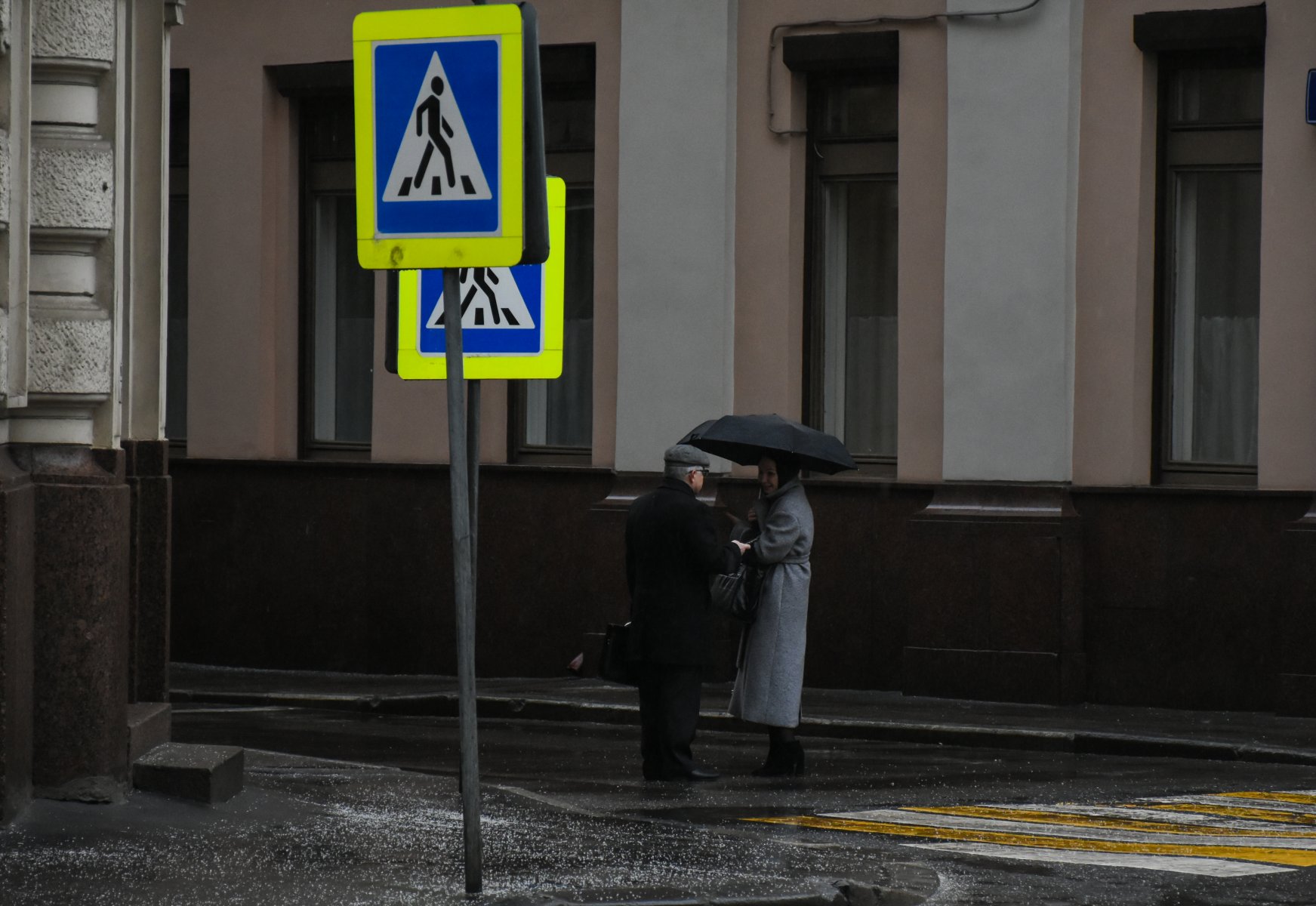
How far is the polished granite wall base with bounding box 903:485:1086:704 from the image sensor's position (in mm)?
15586

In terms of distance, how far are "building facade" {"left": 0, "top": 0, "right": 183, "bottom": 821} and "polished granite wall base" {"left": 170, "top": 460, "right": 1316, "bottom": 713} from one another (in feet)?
25.9

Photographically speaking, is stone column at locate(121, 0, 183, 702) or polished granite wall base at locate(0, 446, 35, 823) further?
stone column at locate(121, 0, 183, 702)

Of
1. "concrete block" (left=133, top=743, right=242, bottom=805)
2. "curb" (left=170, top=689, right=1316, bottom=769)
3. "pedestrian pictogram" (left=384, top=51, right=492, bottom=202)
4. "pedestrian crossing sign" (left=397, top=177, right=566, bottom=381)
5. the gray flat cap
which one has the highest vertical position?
"pedestrian pictogram" (left=384, top=51, right=492, bottom=202)

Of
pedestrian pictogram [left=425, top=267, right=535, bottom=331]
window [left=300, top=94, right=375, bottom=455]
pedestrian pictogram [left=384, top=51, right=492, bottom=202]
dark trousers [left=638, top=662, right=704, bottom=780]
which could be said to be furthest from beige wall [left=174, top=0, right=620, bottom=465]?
pedestrian pictogram [left=384, top=51, right=492, bottom=202]

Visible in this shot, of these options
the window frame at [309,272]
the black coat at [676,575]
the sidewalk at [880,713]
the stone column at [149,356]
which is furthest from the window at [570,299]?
the stone column at [149,356]

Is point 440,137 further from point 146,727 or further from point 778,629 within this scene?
point 778,629

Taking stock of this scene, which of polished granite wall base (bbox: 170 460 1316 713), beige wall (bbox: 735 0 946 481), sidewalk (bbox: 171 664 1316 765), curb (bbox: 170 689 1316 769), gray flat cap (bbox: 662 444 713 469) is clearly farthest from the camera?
beige wall (bbox: 735 0 946 481)

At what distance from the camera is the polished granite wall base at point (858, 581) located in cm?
1532

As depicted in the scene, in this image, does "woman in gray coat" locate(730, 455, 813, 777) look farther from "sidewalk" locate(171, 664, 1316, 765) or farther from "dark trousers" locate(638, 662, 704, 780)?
"sidewalk" locate(171, 664, 1316, 765)

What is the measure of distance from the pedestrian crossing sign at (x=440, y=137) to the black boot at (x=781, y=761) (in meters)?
5.66

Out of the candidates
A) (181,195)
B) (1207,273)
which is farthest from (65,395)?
(181,195)

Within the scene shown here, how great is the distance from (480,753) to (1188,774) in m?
4.03

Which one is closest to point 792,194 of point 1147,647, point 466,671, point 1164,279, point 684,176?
point 684,176

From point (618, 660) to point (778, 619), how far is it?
90 cm
